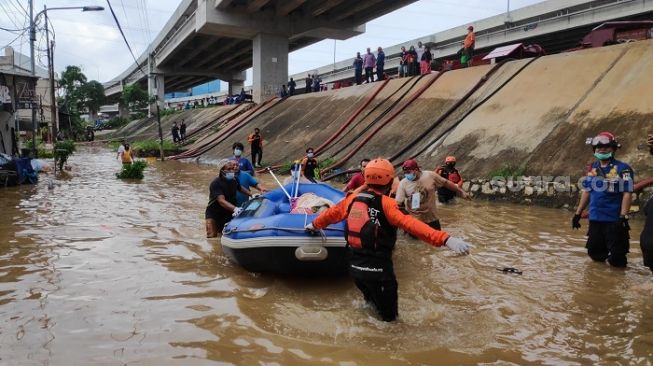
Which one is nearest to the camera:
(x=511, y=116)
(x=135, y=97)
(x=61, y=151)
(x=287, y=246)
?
(x=287, y=246)

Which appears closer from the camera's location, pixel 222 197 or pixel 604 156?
pixel 604 156

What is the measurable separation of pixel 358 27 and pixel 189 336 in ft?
102

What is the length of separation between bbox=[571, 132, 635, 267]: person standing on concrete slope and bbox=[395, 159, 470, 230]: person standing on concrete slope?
5.14 feet

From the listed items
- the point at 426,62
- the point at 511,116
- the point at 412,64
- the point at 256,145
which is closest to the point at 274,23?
the point at 412,64

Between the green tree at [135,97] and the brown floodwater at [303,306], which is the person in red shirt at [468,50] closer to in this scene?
the brown floodwater at [303,306]

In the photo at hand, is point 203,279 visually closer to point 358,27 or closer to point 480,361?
point 480,361

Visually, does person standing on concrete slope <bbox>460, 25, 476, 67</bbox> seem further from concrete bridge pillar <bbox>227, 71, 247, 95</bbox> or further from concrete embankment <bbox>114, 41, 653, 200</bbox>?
concrete bridge pillar <bbox>227, 71, 247, 95</bbox>

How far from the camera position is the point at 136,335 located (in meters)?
4.19

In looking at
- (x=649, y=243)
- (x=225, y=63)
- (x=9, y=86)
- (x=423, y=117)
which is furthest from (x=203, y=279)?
(x=225, y=63)

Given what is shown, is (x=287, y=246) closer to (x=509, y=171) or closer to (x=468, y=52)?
(x=509, y=171)

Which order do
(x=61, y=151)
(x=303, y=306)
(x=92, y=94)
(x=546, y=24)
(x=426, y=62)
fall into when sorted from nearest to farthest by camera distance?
1. (x=303, y=306)
2. (x=61, y=151)
3. (x=426, y=62)
4. (x=546, y=24)
5. (x=92, y=94)

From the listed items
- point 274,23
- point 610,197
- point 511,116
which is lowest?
point 610,197

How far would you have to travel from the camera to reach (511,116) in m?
12.9

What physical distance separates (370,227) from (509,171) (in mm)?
8047
